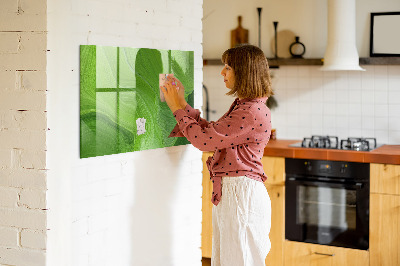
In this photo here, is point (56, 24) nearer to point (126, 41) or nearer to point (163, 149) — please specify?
point (126, 41)

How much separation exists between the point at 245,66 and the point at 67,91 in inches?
33.3

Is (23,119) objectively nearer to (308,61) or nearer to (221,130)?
(221,130)

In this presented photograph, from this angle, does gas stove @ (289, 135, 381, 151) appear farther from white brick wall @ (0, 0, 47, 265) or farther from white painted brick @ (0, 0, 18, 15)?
white painted brick @ (0, 0, 18, 15)

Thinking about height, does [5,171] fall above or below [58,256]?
above

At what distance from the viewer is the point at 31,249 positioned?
2.36 m

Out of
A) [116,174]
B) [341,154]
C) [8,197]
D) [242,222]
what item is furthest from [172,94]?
[341,154]

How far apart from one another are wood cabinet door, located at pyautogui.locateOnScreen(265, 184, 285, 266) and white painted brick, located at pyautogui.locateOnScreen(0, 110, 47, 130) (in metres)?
2.49

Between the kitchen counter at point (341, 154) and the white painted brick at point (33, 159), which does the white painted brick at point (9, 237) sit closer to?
the white painted brick at point (33, 159)

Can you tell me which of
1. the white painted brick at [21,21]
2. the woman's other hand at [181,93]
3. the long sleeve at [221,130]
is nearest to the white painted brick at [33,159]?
the white painted brick at [21,21]

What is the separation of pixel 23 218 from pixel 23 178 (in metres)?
0.16

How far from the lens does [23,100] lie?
234 cm

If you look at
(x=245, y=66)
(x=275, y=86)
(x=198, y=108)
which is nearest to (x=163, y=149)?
(x=198, y=108)

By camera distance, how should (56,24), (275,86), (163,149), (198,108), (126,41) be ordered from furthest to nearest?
(275,86)
(198,108)
(163,149)
(126,41)
(56,24)

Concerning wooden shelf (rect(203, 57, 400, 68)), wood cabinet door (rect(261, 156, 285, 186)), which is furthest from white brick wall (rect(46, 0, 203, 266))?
wooden shelf (rect(203, 57, 400, 68))
